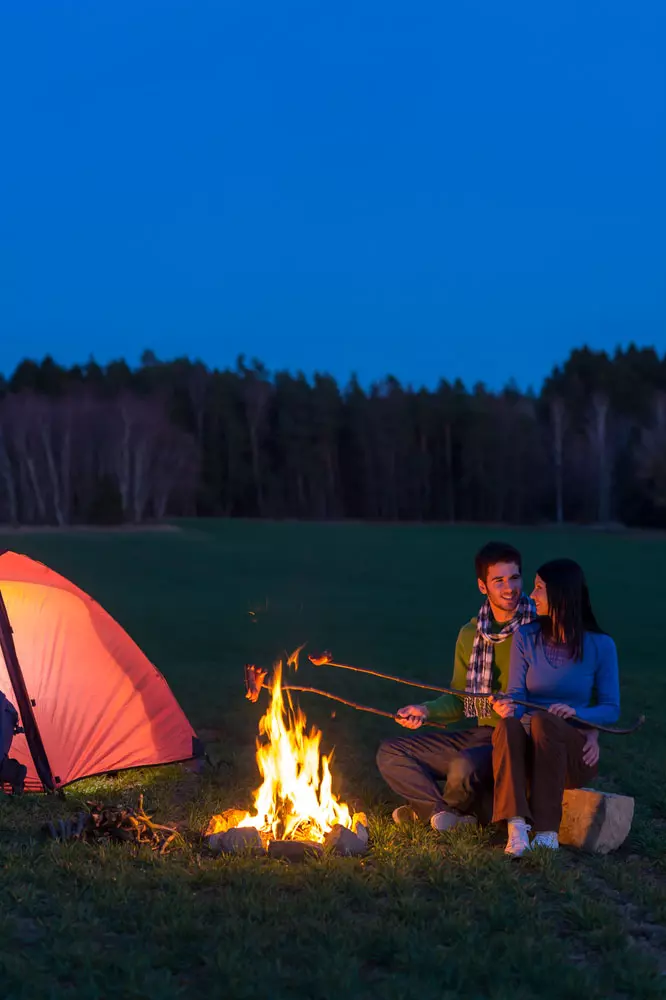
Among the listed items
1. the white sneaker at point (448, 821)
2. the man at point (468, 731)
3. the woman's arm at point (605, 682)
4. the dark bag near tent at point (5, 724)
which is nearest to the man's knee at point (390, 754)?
the man at point (468, 731)

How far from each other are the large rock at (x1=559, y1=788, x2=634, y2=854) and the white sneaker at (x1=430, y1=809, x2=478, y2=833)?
1.66 feet

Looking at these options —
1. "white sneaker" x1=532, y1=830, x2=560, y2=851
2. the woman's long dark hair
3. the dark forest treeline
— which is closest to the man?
the woman's long dark hair

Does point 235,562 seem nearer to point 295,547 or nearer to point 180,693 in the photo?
point 295,547

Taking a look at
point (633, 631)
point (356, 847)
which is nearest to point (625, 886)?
point (356, 847)

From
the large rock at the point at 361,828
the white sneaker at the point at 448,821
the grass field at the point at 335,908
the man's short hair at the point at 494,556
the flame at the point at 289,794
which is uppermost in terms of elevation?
the man's short hair at the point at 494,556

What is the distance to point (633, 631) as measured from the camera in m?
17.6

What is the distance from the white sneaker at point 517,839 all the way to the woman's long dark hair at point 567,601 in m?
0.91

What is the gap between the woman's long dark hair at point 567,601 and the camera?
5387mm

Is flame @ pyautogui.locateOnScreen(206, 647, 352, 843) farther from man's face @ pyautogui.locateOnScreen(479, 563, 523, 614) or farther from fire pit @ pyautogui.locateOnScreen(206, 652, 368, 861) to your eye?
man's face @ pyautogui.locateOnScreen(479, 563, 523, 614)

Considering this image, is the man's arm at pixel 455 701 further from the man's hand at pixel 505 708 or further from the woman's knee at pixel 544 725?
the woman's knee at pixel 544 725

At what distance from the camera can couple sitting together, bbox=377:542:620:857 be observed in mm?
5215

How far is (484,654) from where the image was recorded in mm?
5789

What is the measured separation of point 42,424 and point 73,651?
6373 centimetres

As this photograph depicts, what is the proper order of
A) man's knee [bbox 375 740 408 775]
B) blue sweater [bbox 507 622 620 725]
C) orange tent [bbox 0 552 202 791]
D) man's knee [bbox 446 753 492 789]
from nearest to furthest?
blue sweater [bbox 507 622 620 725] < man's knee [bbox 446 753 492 789] < man's knee [bbox 375 740 408 775] < orange tent [bbox 0 552 202 791]
